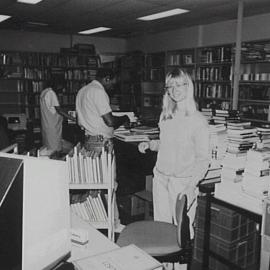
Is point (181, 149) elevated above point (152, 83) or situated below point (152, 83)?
below

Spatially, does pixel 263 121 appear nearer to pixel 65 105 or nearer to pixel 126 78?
pixel 126 78

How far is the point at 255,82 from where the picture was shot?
6.03 meters

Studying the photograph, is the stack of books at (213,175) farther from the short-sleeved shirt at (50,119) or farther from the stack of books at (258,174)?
the short-sleeved shirt at (50,119)

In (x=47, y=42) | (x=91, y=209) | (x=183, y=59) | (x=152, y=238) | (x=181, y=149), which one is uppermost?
(x=47, y=42)

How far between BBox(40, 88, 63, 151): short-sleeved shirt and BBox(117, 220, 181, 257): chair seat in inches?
163

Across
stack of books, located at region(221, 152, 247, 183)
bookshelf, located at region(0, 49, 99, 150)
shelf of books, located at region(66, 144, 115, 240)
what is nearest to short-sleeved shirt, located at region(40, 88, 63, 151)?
bookshelf, located at region(0, 49, 99, 150)

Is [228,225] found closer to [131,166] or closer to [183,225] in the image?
[183,225]

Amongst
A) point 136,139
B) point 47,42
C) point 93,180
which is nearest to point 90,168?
point 93,180

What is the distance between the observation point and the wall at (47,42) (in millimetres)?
7945

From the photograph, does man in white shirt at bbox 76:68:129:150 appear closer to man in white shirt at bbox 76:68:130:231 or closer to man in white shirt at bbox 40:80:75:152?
man in white shirt at bbox 76:68:130:231

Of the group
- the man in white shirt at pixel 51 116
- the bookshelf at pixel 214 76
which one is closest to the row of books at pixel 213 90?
the bookshelf at pixel 214 76

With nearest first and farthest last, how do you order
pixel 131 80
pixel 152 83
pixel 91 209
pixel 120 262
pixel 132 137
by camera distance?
pixel 120 262 → pixel 91 209 → pixel 132 137 → pixel 152 83 → pixel 131 80

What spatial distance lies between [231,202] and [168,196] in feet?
1.41

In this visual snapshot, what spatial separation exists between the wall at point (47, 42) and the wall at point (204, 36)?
0.60m
